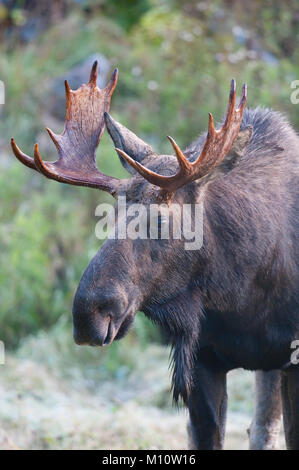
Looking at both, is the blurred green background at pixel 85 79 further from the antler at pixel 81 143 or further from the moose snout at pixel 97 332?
the moose snout at pixel 97 332

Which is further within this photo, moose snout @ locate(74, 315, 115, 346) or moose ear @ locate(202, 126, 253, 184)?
moose ear @ locate(202, 126, 253, 184)

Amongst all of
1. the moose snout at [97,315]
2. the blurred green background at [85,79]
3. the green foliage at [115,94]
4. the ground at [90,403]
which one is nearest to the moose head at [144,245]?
the moose snout at [97,315]

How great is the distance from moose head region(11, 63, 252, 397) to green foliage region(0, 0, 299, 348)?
4033 mm

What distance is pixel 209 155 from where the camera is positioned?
11.1 feet

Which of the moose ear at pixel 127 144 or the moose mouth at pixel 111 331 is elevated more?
the moose ear at pixel 127 144

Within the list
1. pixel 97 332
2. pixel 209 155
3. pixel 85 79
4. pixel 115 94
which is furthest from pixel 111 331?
pixel 115 94

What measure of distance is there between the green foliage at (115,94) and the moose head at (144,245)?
13.2 ft

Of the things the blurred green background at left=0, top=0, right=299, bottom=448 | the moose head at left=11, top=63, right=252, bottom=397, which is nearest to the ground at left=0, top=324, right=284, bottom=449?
the blurred green background at left=0, top=0, right=299, bottom=448

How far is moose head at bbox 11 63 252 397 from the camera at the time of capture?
10.7 ft

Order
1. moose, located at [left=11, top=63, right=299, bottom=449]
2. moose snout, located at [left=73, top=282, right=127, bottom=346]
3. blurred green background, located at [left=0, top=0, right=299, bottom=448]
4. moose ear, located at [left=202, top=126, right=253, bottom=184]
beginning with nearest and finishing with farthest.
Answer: moose snout, located at [left=73, top=282, right=127, bottom=346]
moose, located at [left=11, top=63, right=299, bottom=449]
moose ear, located at [left=202, top=126, right=253, bottom=184]
blurred green background, located at [left=0, top=0, right=299, bottom=448]

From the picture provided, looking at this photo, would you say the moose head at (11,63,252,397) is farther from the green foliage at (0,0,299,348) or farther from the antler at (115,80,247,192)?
the green foliage at (0,0,299,348)

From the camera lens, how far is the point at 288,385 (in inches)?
163

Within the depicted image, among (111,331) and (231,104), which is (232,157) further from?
(111,331)

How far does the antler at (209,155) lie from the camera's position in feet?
10.8
